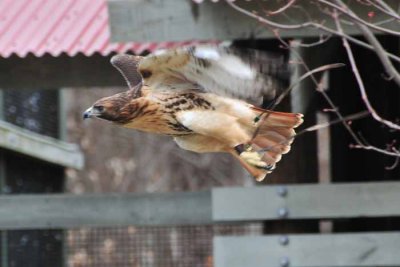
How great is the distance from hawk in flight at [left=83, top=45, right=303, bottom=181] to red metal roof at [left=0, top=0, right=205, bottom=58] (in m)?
2.14

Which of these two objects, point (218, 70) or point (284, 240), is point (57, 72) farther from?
point (218, 70)

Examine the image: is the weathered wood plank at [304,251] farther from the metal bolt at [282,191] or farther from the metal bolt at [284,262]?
the metal bolt at [282,191]

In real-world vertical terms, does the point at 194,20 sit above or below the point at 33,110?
below

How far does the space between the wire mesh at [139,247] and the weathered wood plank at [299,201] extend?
2.87m

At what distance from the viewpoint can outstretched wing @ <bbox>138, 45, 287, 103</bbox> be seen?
13.5 feet

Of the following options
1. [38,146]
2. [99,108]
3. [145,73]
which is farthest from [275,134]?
[38,146]

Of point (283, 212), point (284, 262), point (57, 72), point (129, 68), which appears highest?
point (57, 72)

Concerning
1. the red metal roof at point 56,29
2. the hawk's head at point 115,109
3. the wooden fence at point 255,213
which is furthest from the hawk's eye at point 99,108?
the wooden fence at point 255,213

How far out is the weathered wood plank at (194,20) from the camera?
18.0 feet

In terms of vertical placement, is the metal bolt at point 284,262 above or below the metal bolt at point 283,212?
below

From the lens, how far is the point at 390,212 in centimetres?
651

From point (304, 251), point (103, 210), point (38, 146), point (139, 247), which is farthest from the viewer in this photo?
point (139, 247)

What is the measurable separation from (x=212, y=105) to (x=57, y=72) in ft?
9.15

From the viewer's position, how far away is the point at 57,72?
22.5 feet
